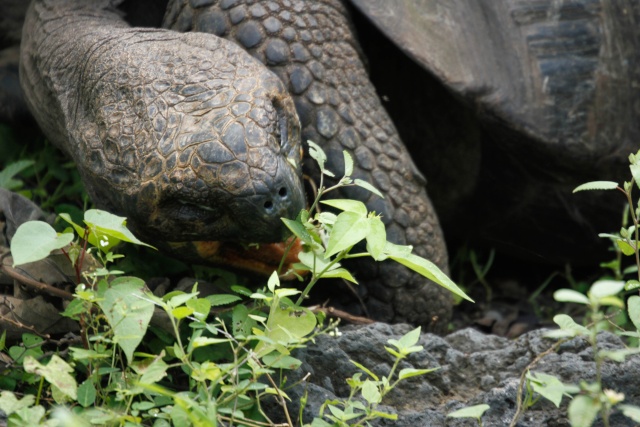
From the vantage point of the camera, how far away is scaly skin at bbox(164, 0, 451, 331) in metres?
2.52

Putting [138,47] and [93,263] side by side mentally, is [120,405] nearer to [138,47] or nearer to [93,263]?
[93,263]

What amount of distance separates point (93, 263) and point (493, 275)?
2066 millimetres

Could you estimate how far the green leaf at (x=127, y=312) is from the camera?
1.60 meters

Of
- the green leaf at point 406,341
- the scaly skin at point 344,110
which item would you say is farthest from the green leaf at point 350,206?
the scaly skin at point 344,110

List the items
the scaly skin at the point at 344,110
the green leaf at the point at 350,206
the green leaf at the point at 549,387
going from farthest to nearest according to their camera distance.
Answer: the scaly skin at the point at 344,110
the green leaf at the point at 350,206
the green leaf at the point at 549,387

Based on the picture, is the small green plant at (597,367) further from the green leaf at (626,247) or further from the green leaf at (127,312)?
the green leaf at (127,312)

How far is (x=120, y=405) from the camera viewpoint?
5.39 ft

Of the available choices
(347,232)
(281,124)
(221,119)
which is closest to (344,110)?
(281,124)

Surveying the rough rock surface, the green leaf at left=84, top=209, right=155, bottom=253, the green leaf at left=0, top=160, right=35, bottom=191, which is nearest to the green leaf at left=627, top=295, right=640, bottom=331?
the rough rock surface

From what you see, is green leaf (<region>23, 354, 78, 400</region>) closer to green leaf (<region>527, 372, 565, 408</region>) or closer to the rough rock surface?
the rough rock surface

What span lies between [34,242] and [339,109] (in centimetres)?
112

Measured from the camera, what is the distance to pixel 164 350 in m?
1.71

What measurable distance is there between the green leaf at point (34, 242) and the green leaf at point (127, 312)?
0.13 m

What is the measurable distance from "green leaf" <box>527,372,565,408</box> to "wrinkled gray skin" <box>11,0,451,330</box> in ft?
2.03
